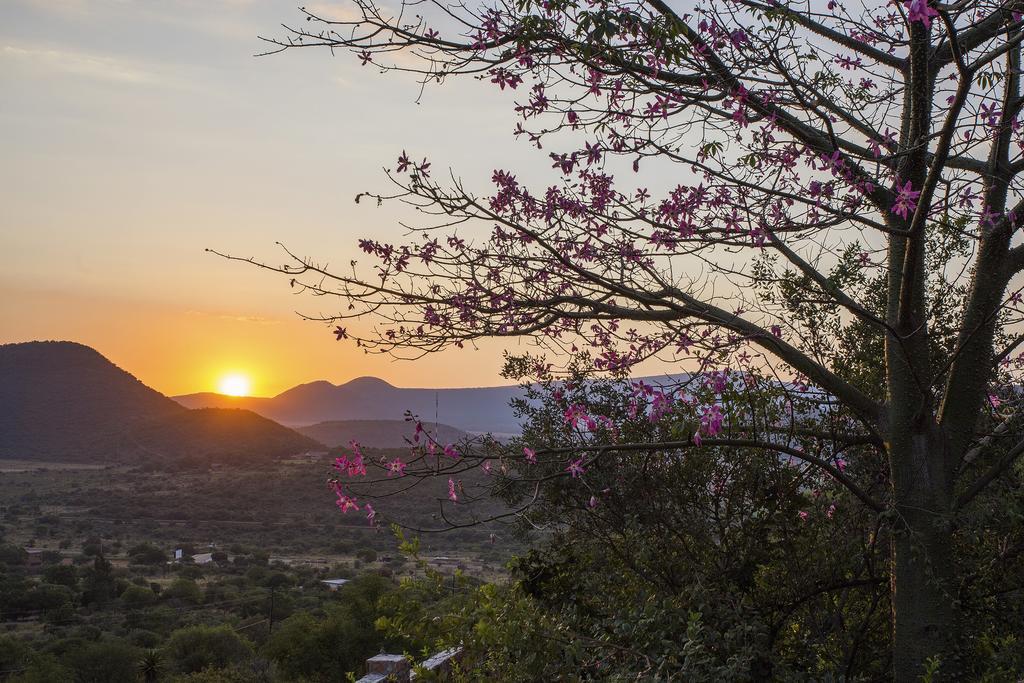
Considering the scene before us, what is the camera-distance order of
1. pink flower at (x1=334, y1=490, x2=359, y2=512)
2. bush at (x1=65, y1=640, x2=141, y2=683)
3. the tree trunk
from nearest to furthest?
1. the tree trunk
2. pink flower at (x1=334, y1=490, x2=359, y2=512)
3. bush at (x1=65, y1=640, x2=141, y2=683)

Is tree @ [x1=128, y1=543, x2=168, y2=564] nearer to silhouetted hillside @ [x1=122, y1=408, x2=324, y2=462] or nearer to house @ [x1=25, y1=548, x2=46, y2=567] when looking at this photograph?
house @ [x1=25, y1=548, x2=46, y2=567]

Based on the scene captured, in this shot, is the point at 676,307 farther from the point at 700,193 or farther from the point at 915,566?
the point at 915,566

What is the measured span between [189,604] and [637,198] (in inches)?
1481

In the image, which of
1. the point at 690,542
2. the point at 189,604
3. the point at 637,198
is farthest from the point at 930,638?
the point at 189,604

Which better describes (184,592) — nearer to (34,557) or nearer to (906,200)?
(34,557)

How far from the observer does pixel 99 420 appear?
94.2 meters

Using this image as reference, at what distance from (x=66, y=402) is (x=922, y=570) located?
107239mm

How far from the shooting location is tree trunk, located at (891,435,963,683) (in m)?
5.04

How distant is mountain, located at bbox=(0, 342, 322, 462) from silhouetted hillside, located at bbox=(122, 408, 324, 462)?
0.34 ft

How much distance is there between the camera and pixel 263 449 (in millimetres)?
83625

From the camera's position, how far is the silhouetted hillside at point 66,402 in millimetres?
89000

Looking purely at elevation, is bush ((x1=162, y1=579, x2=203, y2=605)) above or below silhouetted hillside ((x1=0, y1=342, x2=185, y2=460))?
below

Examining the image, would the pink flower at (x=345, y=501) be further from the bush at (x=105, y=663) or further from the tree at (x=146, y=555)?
the tree at (x=146, y=555)

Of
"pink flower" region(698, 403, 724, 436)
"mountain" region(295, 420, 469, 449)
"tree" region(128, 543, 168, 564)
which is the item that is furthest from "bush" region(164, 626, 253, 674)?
"mountain" region(295, 420, 469, 449)
